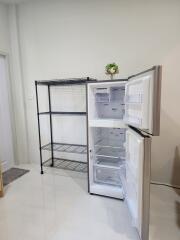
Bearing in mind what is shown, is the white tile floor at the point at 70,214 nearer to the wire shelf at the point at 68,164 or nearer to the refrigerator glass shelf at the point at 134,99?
the wire shelf at the point at 68,164

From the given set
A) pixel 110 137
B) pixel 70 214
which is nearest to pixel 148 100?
pixel 110 137

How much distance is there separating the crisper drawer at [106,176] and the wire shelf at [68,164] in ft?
1.69

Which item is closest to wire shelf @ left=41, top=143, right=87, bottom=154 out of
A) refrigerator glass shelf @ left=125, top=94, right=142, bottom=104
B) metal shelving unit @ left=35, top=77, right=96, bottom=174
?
metal shelving unit @ left=35, top=77, right=96, bottom=174

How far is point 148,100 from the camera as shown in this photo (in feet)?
3.96

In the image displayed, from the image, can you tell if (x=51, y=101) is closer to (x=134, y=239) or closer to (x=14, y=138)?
(x=14, y=138)

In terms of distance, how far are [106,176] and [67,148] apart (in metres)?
0.92

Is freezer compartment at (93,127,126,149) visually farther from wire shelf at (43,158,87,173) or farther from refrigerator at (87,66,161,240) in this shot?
wire shelf at (43,158,87,173)

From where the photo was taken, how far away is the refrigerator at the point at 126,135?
1.22 m

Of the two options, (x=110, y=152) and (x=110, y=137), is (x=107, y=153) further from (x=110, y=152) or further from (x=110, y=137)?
(x=110, y=137)

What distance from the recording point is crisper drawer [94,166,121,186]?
2.36 m

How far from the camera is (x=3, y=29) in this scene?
296 centimetres

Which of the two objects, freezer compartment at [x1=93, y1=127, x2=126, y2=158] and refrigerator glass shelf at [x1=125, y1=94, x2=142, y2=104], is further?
freezer compartment at [x1=93, y1=127, x2=126, y2=158]

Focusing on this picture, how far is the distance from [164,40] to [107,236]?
7.64 feet

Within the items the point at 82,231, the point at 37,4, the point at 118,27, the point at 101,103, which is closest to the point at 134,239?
the point at 82,231
